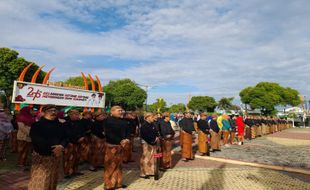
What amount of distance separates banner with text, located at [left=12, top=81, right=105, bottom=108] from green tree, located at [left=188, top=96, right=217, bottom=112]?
244 feet

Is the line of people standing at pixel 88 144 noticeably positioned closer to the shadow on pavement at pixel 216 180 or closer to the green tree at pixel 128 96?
the shadow on pavement at pixel 216 180

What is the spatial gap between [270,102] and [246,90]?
10.2 m

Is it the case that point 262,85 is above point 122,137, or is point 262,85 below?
above

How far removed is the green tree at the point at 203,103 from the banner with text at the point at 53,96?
74.3m

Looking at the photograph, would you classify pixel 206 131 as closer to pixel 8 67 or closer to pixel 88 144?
pixel 88 144

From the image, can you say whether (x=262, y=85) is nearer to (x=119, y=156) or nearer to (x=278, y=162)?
(x=278, y=162)

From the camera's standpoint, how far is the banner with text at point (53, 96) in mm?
14509

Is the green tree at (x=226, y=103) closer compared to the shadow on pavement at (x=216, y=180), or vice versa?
the shadow on pavement at (x=216, y=180)

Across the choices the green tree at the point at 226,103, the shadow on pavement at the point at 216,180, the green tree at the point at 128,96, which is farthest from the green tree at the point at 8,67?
the green tree at the point at 226,103

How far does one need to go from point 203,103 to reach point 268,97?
3653 cm

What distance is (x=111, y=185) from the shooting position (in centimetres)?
586

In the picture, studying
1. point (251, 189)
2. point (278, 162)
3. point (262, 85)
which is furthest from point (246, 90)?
point (251, 189)

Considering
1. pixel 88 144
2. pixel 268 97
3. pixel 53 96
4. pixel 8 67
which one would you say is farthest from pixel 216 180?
pixel 268 97

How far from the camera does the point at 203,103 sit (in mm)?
92375
